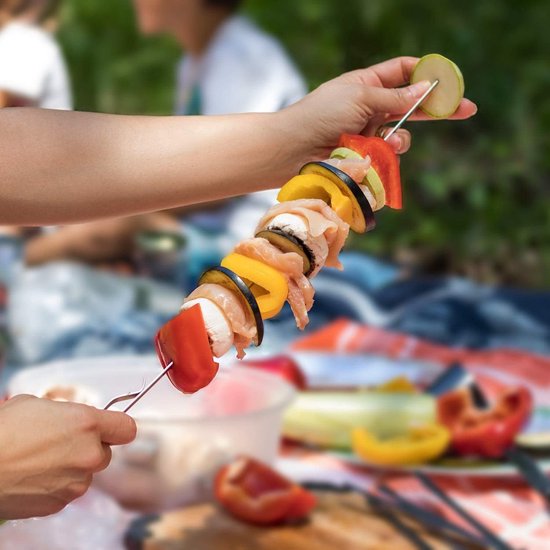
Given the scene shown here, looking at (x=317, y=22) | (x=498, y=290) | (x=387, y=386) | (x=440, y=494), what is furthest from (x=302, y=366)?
(x=317, y=22)

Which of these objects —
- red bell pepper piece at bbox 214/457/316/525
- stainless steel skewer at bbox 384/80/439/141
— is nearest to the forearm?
stainless steel skewer at bbox 384/80/439/141

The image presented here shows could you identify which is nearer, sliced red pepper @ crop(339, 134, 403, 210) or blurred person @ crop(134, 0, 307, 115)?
sliced red pepper @ crop(339, 134, 403, 210)

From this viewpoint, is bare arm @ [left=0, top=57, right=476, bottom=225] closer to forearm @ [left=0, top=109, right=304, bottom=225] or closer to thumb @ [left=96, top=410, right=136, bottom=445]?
forearm @ [left=0, top=109, right=304, bottom=225]

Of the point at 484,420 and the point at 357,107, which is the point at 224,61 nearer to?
the point at 484,420

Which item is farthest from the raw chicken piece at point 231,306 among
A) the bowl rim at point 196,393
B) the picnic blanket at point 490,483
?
the picnic blanket at point 490,483

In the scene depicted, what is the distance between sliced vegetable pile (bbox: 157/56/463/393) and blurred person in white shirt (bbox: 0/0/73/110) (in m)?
1.62

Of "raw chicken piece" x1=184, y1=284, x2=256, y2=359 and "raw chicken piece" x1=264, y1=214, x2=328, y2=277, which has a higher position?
"raw chicken piece" x1=264, y1=214, x2=328, y2=277

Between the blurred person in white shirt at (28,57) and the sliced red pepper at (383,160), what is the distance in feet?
5.27

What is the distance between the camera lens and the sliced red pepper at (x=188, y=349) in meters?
0.66

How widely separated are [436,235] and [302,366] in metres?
1.90

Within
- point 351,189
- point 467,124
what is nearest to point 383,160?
point 351,189

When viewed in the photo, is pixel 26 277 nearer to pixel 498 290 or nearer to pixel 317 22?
pixel 498 290

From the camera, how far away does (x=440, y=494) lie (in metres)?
1.10

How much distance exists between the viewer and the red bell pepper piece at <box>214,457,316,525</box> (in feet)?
3.26
